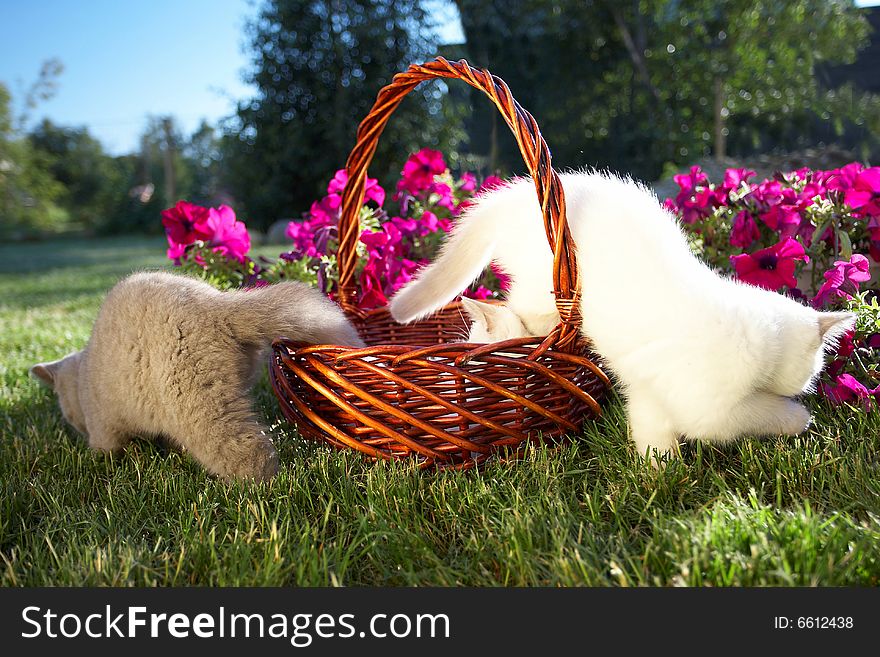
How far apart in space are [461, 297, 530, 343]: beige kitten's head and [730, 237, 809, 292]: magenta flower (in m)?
0.56

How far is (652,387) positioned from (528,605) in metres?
0.50

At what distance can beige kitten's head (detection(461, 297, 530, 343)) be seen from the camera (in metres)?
1.52

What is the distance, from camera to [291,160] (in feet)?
27.8

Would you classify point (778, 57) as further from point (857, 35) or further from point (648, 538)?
point (648, 538)

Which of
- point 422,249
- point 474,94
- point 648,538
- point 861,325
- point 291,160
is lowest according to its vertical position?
point 648,538

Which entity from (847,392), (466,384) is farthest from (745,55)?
(466,384)

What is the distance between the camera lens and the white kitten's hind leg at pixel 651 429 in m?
1.30

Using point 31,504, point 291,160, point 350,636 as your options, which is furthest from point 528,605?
point 291,160

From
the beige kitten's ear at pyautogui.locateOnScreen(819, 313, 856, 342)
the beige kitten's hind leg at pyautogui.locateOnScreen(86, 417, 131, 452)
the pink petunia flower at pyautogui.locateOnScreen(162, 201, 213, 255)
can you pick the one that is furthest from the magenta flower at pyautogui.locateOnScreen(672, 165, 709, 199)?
the beige kitten's hind leg at pyautogui.locateOnScreen(86, 417, 131, 452)

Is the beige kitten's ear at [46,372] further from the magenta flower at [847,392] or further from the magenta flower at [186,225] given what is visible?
the magenta flower at [847,392]

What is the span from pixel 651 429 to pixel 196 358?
3.04ft

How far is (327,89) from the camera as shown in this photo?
842 cm

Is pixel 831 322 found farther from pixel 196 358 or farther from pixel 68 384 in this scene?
pixel 68 384

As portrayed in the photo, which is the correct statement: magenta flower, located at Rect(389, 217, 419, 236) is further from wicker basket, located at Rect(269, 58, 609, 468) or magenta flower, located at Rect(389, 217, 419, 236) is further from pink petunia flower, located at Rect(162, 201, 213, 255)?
wicker basket, located at Rect(269, 58, 609, 468)
